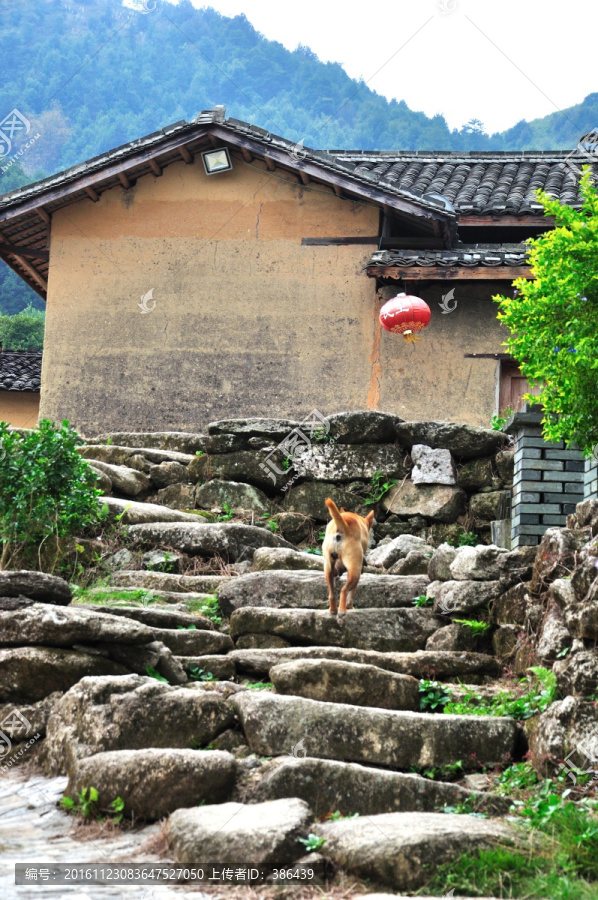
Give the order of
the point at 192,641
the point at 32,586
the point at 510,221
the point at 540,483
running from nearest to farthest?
the point at 32,586 → the point at 192,641 → the point at 540,483 → the point at 510,221

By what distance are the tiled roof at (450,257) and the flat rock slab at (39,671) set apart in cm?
865

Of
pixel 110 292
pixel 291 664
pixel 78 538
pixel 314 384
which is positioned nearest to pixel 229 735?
pixel 291 664

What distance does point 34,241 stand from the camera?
16531mm

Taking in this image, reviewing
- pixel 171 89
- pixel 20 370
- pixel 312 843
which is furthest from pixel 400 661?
pixel 171 89

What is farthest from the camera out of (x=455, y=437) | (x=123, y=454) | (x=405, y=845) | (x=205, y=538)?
(x=123, y=454)

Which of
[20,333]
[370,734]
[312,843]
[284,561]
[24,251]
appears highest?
[20,333]

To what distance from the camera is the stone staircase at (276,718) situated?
4.34 m

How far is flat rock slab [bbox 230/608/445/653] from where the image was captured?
23.4ft

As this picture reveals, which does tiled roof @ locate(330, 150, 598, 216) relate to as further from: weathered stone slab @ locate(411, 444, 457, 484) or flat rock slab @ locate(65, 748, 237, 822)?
flat rock slab @ locate(65, 748, 237, 822)

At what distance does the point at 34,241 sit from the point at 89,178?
252 centimetres

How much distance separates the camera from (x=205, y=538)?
A: 369 inches

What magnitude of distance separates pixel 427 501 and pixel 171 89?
7570cm

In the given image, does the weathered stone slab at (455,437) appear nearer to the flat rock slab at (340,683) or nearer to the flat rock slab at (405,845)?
the flat rock slab at (340,683)

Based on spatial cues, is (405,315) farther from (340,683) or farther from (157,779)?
(157,779)
